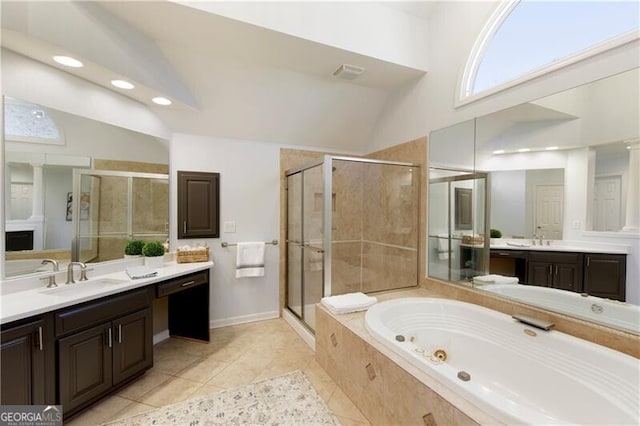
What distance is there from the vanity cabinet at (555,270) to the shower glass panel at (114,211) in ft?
11.2

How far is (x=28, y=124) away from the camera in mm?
1895

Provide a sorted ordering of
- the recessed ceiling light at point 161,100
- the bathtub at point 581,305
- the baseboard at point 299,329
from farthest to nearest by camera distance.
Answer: the baseboard at point 299,329
the recessed ceiling light at point 161,100
the bathtub at point 581,305

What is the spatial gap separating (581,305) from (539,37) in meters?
1.91

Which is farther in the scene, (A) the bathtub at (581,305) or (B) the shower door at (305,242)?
(B) the shower door at (305,242)

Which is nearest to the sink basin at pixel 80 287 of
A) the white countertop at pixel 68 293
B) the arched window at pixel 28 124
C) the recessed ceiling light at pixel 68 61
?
the white countertop at pixel 68 293

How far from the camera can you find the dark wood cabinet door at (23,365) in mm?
1426

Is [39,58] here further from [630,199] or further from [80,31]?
[630,199]

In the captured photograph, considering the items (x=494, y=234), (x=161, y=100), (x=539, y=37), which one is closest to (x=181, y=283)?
(x=161, y=100)

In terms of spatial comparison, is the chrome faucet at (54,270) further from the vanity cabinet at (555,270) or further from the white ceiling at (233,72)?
the vanity cabinet at (555,270)

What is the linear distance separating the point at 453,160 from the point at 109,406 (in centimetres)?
341

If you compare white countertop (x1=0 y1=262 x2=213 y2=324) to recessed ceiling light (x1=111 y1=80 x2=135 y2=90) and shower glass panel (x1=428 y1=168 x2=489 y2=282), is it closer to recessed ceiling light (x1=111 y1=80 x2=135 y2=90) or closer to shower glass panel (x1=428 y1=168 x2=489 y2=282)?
recessed ceiling light (x1=111 y1=80 x2=135 y2=90)

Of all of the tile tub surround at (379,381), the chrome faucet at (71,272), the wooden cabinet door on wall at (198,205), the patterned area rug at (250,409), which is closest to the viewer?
the tile tub surround at (379,381)

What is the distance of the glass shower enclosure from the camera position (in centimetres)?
280

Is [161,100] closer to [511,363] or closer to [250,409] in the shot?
[250,409]
